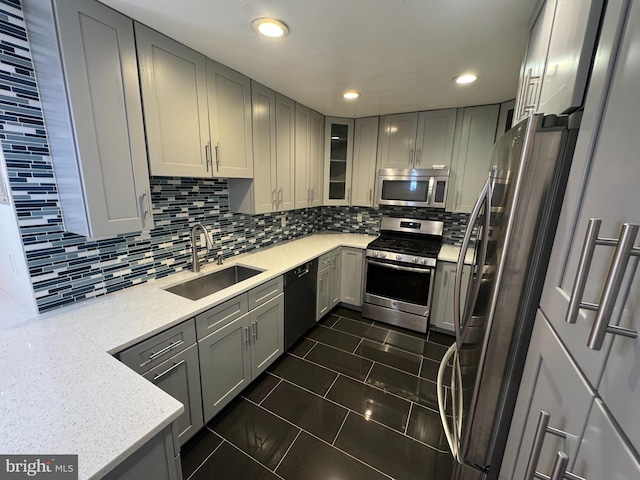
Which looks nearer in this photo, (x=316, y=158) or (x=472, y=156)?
(x=472, y=156)

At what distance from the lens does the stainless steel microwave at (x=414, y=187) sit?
2802 millimetres

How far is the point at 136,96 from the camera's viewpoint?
139 cm

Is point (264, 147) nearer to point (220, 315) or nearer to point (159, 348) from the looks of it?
point (220, 315)

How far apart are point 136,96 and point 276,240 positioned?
1.89m

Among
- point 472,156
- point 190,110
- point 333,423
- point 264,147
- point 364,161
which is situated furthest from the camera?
point 364,161

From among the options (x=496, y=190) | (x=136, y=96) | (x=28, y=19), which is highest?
(x=28, y=19)

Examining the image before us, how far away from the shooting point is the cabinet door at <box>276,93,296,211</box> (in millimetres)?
2484

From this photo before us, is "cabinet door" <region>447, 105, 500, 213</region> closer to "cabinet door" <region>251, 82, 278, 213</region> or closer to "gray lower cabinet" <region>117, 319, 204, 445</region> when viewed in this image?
"cabinet door" <region>251, 82, 278, 213</region>

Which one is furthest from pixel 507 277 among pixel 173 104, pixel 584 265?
pixel 173 104

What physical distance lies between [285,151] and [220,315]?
1700 mm

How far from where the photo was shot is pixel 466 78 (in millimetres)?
1976

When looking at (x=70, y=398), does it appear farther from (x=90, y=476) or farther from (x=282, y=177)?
(x=282, y=177)

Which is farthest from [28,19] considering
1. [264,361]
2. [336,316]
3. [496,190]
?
[336,316]

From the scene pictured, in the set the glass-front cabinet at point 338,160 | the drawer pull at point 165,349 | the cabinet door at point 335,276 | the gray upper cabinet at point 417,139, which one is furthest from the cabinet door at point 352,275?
the drawer pull at point 165,349
